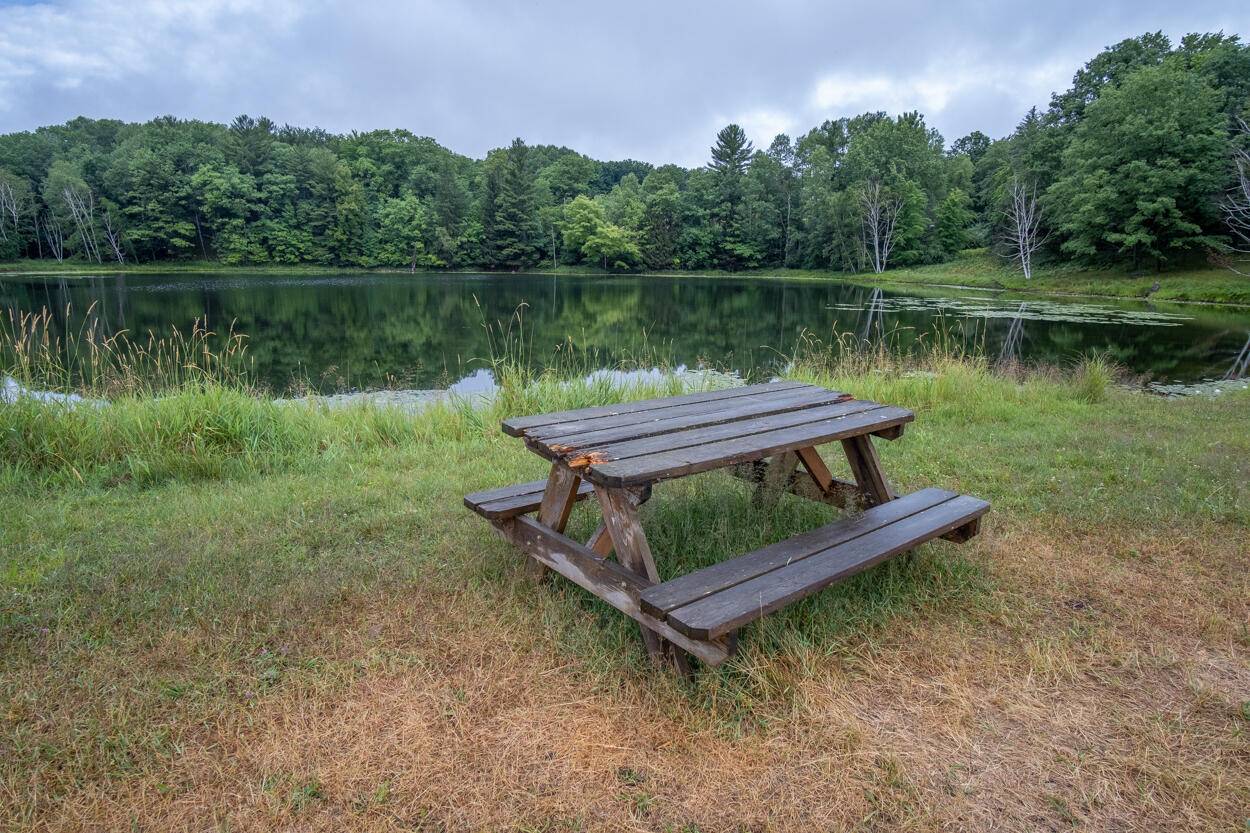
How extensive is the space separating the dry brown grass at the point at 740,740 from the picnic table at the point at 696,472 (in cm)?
29

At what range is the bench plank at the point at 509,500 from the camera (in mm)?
2633

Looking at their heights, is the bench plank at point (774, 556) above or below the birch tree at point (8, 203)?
below

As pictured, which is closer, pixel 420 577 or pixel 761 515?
pixel 420 577

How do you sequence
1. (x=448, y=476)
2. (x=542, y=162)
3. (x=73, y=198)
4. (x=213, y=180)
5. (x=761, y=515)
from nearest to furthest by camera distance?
(x=761, y=515), (x=448, y=476), (x=73, y=198), (x=213, y=180), (x=542, y=162)

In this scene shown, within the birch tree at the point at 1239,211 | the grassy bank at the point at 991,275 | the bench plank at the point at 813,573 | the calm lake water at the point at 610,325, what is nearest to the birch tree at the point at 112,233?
the grassy bank at the point at 991,275

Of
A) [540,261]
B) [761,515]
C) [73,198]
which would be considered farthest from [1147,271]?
[73,198]

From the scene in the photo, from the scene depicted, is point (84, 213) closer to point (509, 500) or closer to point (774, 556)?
point (509, 500)

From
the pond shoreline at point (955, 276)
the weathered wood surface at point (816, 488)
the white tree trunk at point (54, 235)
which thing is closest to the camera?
the weathered wood surface at point (816, 488)

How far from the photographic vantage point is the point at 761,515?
10.3ft

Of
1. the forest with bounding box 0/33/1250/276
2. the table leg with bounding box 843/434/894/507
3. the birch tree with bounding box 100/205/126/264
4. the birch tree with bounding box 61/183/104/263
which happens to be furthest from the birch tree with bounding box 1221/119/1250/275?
the birch tree with bounding box 61/183/104/263

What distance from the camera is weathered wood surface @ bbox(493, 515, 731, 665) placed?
71.9 inches

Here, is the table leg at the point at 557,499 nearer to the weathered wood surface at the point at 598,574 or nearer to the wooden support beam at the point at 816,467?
the weathered wood surface at the point at 598,574

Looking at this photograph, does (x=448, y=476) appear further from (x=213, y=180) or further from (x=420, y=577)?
(x=213, y=180)

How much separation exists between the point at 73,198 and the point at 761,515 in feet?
193
